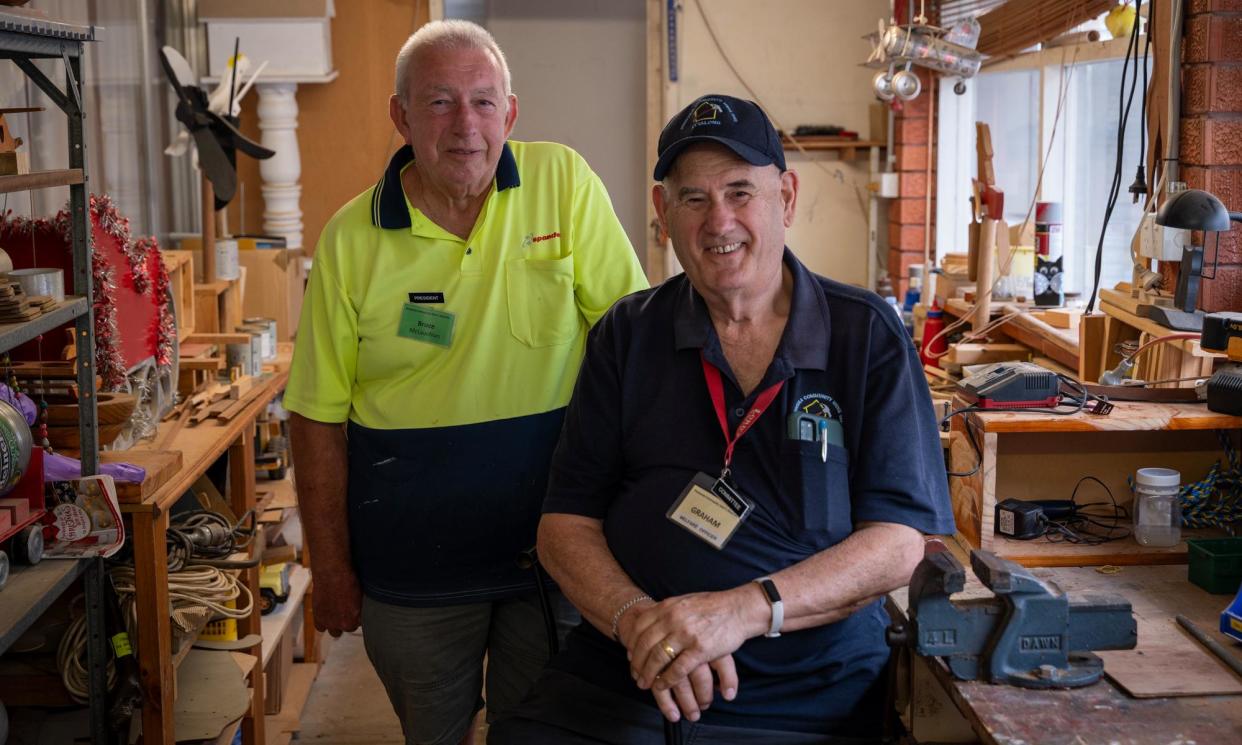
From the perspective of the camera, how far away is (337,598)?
2.37m

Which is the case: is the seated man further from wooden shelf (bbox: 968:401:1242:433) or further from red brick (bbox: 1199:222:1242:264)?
red brick (bbox: 1199:222:1242:264)

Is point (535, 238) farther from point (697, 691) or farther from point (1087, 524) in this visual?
point (1087, 524)

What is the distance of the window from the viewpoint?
4.09 m

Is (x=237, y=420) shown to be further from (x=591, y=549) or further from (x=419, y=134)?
(x=591, y=549)

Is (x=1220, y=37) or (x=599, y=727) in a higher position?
(x=1220, y=37)

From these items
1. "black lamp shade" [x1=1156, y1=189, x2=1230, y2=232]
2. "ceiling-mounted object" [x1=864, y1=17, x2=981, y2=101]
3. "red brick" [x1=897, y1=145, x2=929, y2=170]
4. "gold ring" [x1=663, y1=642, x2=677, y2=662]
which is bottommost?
"gold ring" [x1=663, y1=642, x2=677, y2=662]

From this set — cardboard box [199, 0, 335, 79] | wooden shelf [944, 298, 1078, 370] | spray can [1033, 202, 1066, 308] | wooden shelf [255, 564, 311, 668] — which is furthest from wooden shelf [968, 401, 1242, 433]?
cardboard box [199, 0, 335, 79]

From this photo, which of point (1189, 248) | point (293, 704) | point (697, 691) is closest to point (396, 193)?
point (697, 691)

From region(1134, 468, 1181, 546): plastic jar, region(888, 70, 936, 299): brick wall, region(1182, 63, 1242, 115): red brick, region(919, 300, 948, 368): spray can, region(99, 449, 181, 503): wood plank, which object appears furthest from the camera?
region(888, 70, 936, 299): brick wall

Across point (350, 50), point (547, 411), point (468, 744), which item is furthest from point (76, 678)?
point (350, 50)

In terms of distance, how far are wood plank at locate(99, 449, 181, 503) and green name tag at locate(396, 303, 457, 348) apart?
63 centimetres

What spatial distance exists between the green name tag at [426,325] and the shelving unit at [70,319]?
1.93ft

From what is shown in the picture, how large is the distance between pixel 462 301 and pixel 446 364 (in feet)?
0.37

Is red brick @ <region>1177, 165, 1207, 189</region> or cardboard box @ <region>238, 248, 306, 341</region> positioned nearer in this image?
red brick @ <region>1177, 165, 1207, 189</region>
